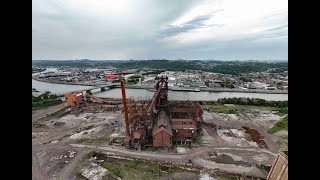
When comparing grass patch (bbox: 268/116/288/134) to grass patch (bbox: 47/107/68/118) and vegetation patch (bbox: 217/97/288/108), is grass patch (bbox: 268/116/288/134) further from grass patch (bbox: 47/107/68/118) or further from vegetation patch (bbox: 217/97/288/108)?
grass patch (bbox: 47/107/68/118)

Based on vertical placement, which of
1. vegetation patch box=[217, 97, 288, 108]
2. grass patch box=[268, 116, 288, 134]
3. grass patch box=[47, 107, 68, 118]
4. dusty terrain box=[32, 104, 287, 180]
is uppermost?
vegetation patch box=[217, 97, 288, 108]

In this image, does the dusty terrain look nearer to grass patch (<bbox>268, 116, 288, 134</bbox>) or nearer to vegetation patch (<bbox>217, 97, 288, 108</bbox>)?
grass patch (<bbox>268, 116, 288, 134</bbox>)

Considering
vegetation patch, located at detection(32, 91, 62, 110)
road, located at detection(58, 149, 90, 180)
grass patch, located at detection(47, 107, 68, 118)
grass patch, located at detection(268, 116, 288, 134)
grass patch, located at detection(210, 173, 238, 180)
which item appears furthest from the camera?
vegetation patch, located at detection(32, 91, 62, 110)

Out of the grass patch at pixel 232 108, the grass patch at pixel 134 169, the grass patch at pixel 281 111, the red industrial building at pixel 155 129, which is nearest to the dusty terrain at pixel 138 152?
the grass patch at pixel 134 169

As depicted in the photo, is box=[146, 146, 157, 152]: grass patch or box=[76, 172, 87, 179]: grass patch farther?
box=[146, 146, 157, 152]: grass patch

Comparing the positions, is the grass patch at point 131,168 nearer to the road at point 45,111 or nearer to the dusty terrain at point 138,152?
the dusty terrain at point 138,152

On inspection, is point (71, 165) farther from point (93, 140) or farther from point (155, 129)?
point (155, 129)

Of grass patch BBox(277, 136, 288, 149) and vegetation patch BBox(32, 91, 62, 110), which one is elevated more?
vegetation patch BBox(32, 91, 62, 110)

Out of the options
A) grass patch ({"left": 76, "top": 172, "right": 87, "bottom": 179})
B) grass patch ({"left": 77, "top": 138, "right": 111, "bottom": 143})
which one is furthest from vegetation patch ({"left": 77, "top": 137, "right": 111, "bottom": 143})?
grass patch ({"left": 76, "top": 172, "right": 87, "bottom": 179})

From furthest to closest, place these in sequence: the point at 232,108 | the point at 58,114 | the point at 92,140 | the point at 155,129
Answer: the point at 232,108
the point at 58,114
the point at 92,140
the point at 155,129

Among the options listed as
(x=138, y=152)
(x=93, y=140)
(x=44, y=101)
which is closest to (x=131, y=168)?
(x=138, y=152)

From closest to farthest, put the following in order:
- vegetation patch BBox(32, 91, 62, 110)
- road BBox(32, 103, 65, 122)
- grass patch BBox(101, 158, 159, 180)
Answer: grass patch BBox(101, 158, 159, 180)
road BBox(32, 103, 65, 122)
vegetation patch BBox(32, 91, 62, 110)

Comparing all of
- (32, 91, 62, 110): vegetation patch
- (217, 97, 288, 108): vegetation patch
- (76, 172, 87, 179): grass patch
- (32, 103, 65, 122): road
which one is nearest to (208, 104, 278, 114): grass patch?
(217, 97, 288, 108): vegetation patch
